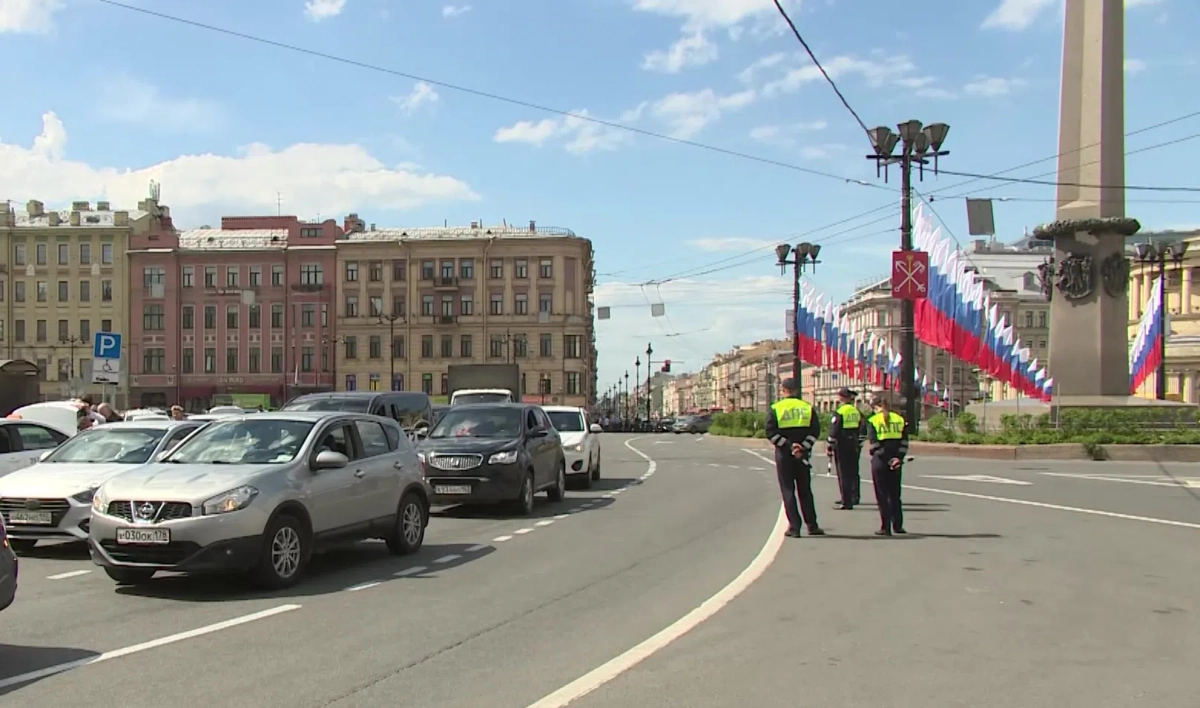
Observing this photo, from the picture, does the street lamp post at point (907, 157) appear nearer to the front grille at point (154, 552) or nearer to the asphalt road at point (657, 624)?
the asphalt road at point (657, 624)

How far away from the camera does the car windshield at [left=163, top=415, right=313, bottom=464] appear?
1005cm

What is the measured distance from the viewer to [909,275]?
97.7ft

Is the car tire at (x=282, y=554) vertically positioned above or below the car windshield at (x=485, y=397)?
below

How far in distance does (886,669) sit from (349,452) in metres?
6.14

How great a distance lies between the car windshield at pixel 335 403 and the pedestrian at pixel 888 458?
10330 millimetres

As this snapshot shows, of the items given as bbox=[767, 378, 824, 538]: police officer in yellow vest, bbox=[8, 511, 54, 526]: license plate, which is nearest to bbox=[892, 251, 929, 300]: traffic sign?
bbox=[767, 378, 824, 538]: police officer in yellow vest

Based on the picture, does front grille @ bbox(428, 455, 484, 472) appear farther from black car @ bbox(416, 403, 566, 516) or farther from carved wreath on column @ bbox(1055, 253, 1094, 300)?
carved wreath on column @ bbox(1055, 253, 1094, 300)

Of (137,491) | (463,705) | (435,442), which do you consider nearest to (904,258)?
(435,442)

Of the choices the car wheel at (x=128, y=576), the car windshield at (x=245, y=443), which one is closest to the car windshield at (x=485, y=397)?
the car windshield at (x=245, y=443)

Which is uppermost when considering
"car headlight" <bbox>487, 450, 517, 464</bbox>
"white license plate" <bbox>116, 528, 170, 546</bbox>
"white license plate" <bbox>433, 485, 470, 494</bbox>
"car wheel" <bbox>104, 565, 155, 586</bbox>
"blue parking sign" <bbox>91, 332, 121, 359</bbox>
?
"blue parking sign" <bbox>91, 332, 121, 359</bbox>

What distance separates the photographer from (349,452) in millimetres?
→ 10898

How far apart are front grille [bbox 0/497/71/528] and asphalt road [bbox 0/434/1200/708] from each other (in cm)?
45

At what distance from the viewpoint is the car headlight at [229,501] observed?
8.95m

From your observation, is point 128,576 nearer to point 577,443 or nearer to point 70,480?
point 70,480
